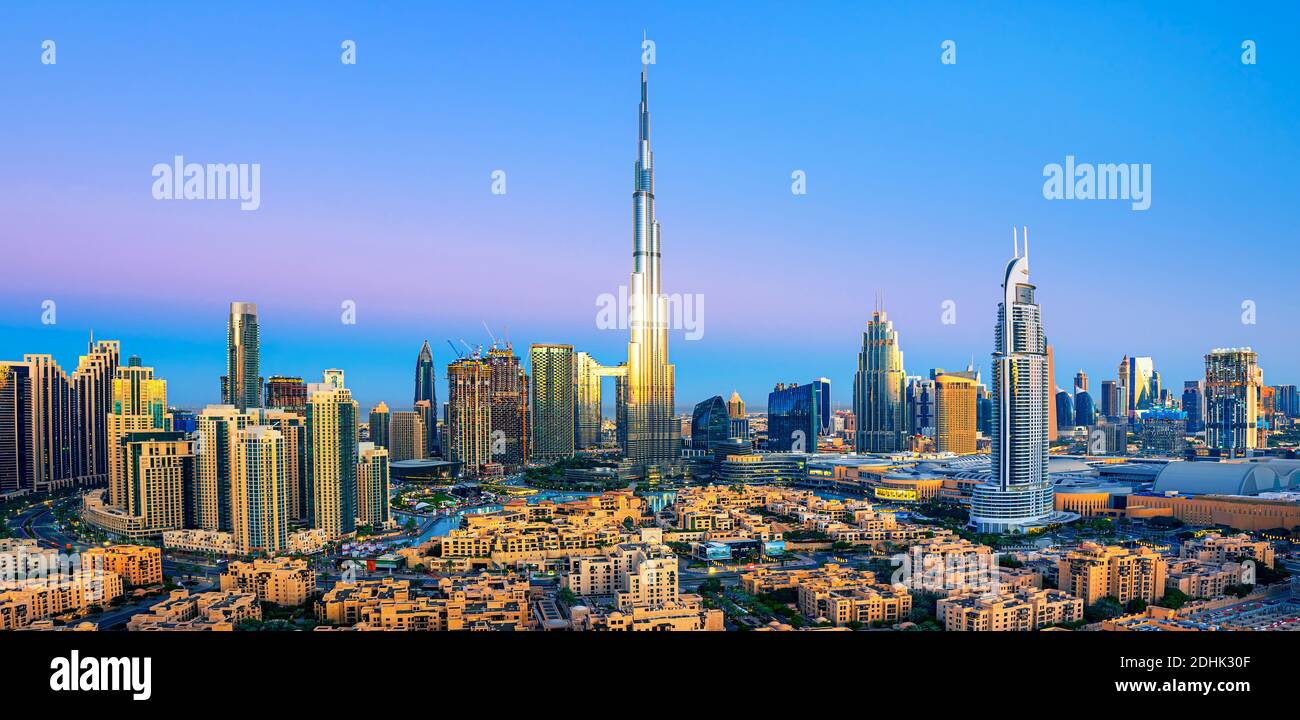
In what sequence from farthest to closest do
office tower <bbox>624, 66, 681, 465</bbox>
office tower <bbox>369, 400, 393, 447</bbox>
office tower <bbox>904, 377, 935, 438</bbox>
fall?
office tower <bbox>904, 377, 935, 438</bbox> < office tower <bbox>624, 66, 681, 465</bbox> < office tower <bbox>369, 400, 393, 447</bbox>

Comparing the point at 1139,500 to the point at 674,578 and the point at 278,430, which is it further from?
the point at 278,430

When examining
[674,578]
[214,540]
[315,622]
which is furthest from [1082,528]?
[214,540]

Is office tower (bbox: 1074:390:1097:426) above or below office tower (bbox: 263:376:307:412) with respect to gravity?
below

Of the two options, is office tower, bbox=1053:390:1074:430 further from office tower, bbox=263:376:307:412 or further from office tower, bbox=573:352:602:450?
office tower, bbox=263:376:307:412

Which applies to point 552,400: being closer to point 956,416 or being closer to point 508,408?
point 508,408

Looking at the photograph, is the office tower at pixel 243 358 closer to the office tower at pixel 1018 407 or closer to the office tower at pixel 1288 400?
the office tower at pixel 1018 407

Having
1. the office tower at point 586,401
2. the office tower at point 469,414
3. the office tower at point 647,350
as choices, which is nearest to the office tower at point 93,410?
the office tower at point 469,414

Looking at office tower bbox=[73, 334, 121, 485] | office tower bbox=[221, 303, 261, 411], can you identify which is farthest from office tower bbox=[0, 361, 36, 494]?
office tower bbox=[221, 303, 261, 411]
